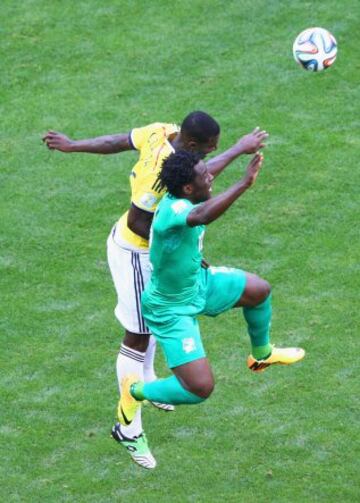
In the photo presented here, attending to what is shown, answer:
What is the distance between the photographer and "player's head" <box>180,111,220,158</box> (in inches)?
403

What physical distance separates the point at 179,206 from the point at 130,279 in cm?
131

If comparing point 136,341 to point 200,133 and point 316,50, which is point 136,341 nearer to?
point 200,133

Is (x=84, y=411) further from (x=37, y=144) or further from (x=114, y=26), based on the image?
(x=114, y=26)

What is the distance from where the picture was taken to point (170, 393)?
1003 cm

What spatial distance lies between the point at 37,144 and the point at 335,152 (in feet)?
12.6

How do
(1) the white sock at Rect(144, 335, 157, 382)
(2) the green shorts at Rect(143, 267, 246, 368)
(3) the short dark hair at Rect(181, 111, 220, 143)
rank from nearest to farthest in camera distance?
(2) the green shorts at Rect(143, 267, 246, 368)
(3) the short dark hair at Rect(181, 111, 220, 143)
(1) the white sock at Rect(144, 335, 157, 382)

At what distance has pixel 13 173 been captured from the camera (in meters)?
16.1

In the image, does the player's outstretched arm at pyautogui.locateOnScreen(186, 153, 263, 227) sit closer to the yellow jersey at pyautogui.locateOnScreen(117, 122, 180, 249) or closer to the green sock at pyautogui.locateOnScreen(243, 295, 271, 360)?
the yellow jersey at pyautogui.locateOnScreen(117, 122, 180, 249)

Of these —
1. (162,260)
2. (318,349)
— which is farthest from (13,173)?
(162,260)

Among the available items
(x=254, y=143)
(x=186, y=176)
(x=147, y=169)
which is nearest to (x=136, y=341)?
(x=147, y=169)

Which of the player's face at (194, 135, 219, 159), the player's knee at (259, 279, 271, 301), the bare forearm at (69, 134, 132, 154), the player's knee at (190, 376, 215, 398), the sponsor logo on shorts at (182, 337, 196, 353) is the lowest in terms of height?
the player's knee at (190, 376, 215, 398)

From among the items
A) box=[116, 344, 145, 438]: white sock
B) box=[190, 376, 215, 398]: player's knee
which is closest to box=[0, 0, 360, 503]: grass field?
→ box=[116, 344, 145, 438]: white sock

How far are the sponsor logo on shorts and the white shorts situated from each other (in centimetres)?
82

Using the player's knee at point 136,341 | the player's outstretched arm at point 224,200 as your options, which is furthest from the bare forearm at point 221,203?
the player's knee at point 136,341
